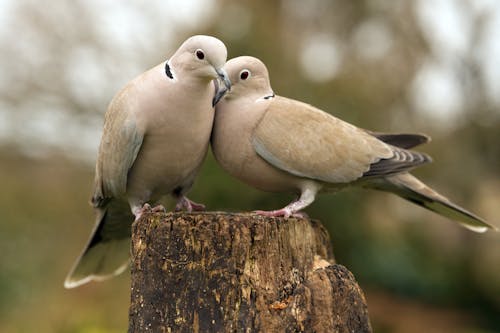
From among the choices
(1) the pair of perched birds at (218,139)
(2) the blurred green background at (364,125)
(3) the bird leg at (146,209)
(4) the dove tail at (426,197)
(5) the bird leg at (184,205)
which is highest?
(1) the pair of perched birds at (218,139)

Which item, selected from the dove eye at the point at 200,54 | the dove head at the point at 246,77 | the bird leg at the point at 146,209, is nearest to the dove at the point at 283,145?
the dove head at the point at 246,77

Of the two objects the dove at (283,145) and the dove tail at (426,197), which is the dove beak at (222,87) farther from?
the dove tail at (426,197)

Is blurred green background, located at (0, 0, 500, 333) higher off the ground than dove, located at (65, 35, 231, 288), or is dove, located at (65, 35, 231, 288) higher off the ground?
dove, located at (65, 35, 231, 288)

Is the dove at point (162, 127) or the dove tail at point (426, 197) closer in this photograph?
the dove at point (162, 127)

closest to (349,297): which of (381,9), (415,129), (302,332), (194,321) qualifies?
(302,332)

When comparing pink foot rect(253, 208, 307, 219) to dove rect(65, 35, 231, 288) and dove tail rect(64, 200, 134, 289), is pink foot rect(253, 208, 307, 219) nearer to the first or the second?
dove rect(65, 35, 231, 288)

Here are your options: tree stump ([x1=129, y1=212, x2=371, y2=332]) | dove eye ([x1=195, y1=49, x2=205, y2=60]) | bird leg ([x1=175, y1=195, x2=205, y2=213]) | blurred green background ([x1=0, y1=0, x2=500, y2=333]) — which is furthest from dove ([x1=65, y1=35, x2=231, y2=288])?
blurred green background ([x1=0, y1=0, x2=500, y2=333])

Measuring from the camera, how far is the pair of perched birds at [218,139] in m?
3.71

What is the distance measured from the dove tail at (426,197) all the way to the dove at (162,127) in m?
1.27

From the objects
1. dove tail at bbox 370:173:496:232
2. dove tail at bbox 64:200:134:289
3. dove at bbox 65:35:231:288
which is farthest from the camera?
dove tail at bbox 64:200:134:289

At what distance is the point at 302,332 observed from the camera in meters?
3.35

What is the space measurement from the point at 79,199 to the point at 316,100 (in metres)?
4.63

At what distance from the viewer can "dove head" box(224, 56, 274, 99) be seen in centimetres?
390

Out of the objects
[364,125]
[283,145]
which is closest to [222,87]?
[283,145]
